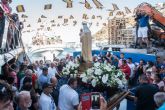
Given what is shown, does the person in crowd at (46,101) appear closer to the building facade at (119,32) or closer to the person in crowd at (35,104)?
the person in crowd at (35,104)

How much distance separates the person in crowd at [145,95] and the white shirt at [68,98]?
140 centimetres

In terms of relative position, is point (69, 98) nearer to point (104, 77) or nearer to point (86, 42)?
point (104, 77)

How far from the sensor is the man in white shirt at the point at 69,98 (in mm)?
7543

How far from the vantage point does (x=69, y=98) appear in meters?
7.55

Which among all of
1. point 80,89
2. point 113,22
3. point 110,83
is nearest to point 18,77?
point 80,89

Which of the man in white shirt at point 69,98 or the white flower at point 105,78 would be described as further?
the white flower at point 105,78

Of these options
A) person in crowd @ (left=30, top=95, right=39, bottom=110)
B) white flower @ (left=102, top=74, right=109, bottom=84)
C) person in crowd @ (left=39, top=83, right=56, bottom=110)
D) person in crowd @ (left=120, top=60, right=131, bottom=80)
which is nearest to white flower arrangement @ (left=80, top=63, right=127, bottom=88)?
white flower @ (left=102, top=74, right=109, bottom=84)

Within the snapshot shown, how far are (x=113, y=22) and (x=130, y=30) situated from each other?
2.78 meters

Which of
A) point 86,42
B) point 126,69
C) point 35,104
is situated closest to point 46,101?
point 35,104

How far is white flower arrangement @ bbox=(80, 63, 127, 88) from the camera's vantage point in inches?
304

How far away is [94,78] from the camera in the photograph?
784 centimetres

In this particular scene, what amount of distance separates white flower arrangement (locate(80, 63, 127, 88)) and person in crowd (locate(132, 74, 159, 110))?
412 mm

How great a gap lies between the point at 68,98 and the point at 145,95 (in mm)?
1638

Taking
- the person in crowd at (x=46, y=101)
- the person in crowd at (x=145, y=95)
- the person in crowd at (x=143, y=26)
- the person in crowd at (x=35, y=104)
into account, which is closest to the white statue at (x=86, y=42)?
the person in crowd at (x=145, y=95)
